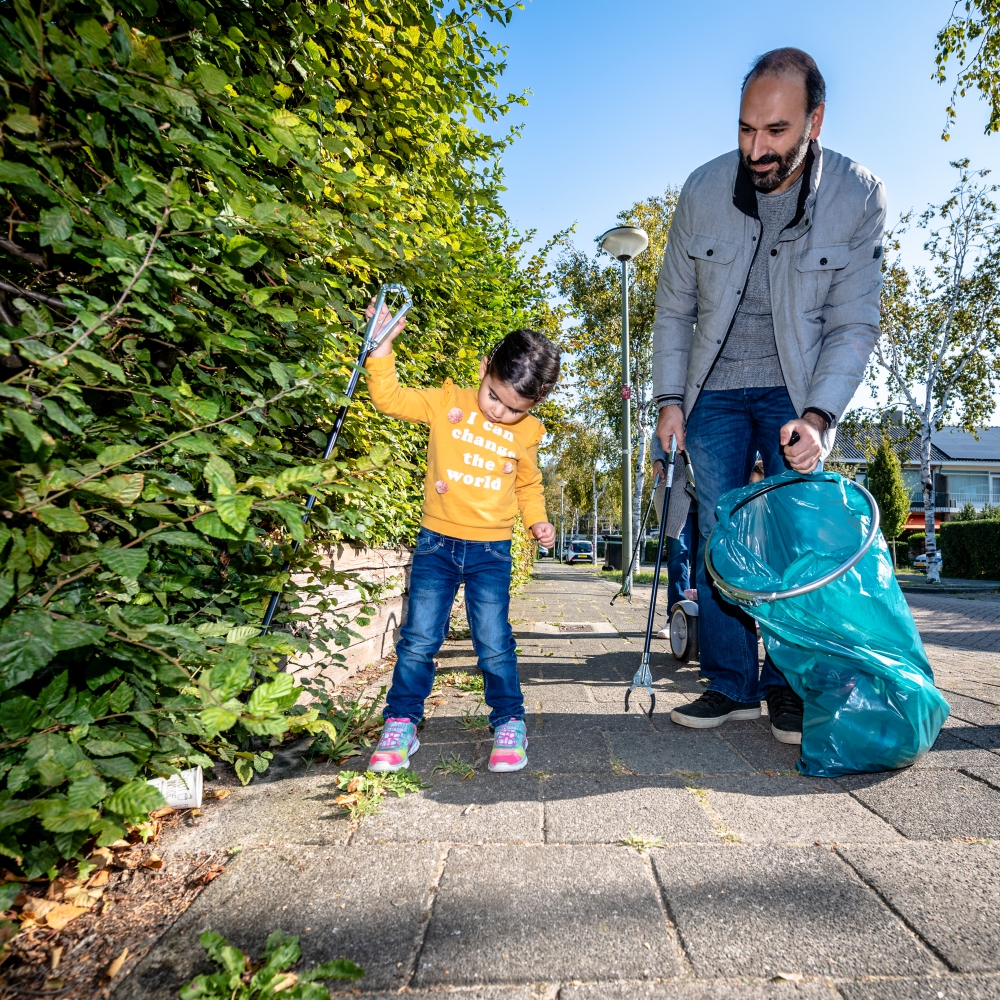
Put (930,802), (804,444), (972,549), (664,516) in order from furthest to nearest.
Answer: (972,549), (664,516), (804,444), (930,802)

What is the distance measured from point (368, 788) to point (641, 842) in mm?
939

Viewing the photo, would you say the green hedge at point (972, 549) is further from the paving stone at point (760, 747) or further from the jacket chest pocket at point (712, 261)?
the jacket chest pocket at point (712, 261)

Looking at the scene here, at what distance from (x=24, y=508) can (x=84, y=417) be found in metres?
0.26

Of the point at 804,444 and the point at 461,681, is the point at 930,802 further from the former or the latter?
the point at 461,681

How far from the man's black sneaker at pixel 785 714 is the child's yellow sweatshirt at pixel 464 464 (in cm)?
144

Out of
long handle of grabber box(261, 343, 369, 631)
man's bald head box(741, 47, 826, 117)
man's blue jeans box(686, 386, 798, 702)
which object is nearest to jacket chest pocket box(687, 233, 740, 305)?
man's blue jeans box(686, 386, 798, 702)

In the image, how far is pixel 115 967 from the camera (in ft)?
4.28

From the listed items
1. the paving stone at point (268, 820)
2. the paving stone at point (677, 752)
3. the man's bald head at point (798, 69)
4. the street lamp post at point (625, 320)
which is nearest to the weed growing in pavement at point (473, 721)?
the paving stone at point (677, 752)

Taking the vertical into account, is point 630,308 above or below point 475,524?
above

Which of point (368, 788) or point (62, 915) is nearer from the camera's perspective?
point (62, 915)

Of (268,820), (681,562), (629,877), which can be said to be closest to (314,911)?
(268,820)

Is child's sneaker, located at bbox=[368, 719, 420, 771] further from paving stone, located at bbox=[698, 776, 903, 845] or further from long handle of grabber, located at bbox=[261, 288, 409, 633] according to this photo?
paving stone, located at bbox=[698, 776, 903, 845]

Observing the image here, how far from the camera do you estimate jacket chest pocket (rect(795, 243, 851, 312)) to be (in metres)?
2.78

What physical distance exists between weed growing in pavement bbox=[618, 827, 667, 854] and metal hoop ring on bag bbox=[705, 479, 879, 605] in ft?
3.06
